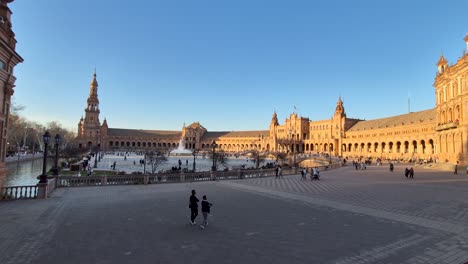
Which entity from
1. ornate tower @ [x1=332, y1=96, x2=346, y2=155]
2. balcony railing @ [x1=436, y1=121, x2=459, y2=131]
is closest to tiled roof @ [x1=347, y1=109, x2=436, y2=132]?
ornate tower @ [x1=332, y1=96, x2=346, y2=155]

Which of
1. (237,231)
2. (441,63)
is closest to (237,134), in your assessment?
(441,63)

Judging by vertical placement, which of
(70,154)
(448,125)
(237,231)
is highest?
(448,125)

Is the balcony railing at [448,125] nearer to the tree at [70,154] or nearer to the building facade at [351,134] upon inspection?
the building facade at [351,134]

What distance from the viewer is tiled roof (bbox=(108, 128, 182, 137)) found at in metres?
174

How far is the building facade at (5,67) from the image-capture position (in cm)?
1476

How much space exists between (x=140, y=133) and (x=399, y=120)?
146402 millimetres

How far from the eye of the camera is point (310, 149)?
142 metres

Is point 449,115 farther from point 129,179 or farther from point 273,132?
point 273,132

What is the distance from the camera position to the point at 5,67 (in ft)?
49.6

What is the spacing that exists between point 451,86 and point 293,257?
2074 inches

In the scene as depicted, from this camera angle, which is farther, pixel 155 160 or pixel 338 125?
pixel 338 125

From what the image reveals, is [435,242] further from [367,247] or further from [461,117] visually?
[461,117]

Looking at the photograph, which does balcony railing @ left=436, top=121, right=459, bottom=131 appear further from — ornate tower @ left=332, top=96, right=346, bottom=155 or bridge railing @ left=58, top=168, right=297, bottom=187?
ornate tower @ left=332, top=96, right=346, bottom=155

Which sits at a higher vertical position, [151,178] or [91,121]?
[91,121]
